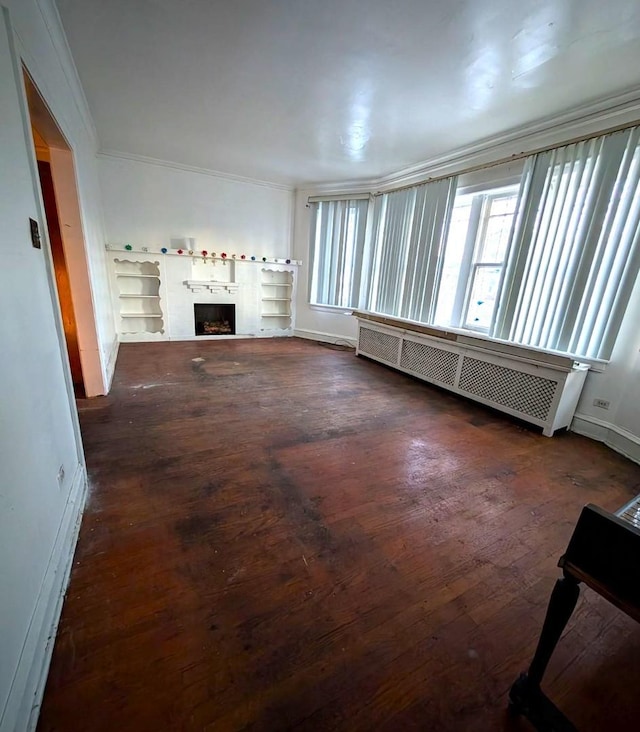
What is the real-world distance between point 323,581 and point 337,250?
17.2 ft

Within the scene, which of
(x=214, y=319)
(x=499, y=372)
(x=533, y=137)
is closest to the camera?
(x=533, y=137)

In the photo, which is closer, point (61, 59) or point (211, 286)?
point (61, 59)

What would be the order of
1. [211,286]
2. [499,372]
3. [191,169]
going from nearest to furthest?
[499,372]
[191,169]
[211,286]

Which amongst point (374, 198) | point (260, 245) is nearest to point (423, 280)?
point (374, 198)

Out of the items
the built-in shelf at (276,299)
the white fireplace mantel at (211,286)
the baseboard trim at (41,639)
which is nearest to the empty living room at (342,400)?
the baseboard trim at (41,639)

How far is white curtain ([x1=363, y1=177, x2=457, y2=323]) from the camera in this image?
162 inches

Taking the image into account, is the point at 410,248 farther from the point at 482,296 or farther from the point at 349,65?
the point at 349,65

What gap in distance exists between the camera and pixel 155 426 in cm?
259

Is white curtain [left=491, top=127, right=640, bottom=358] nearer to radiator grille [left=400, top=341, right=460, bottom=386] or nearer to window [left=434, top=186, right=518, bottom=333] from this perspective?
window [left=434, top=186, right=518, bottom=333]

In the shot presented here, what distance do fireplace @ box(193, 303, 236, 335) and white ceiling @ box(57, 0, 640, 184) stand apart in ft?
9.08

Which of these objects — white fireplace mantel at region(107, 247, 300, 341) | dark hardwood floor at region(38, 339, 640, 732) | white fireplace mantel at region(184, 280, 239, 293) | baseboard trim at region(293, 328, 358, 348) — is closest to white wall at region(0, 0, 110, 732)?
dark hardwood floor at region(38, 339, 640, 732)

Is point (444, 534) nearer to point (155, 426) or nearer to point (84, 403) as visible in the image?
point (155, 426)

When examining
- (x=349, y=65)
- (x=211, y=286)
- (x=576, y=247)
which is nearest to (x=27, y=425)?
(x=349, y=65)

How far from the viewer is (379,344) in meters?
4.81
